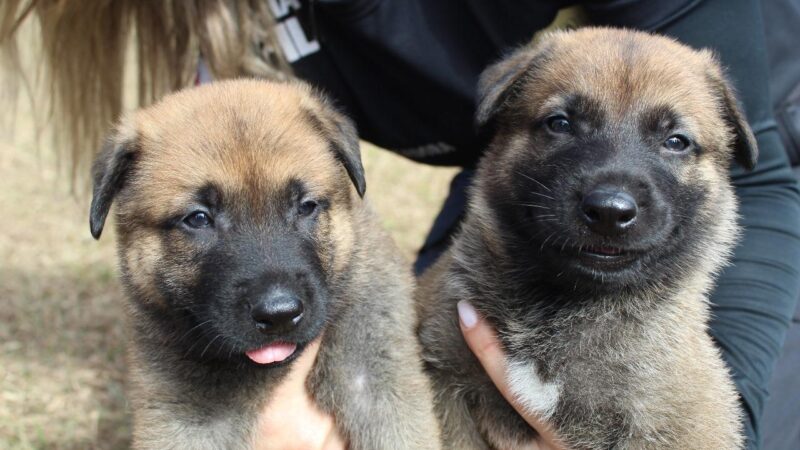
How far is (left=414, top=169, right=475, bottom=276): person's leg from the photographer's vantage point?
14.6 ft

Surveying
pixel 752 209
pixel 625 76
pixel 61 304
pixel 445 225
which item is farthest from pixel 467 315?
pixel 61 304

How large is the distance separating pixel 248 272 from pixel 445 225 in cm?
217

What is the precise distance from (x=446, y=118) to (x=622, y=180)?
5.34 feet

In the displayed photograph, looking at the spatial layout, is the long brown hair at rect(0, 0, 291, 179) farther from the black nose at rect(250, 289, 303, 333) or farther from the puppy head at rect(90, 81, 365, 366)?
the black nose at rect(250, 289, 303, 333)

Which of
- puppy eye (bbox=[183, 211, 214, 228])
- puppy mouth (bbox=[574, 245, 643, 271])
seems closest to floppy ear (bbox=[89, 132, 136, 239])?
puppy eye (bbox=[183, 211, 214, 228])

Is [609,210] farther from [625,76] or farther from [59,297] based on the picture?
[59,297]

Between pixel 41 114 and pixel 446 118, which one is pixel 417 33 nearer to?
pixel 446 118

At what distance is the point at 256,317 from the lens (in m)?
2.41

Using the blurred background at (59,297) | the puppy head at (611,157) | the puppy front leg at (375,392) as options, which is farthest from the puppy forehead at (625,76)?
the blurred background at (59,297)

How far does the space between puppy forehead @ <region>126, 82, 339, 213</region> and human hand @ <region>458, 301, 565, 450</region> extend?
2.25ft

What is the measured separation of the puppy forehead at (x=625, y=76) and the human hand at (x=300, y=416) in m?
1.21

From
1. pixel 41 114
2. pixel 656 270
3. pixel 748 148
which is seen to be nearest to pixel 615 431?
pixel 656 270

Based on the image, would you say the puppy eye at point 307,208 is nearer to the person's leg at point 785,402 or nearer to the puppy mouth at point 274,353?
the puppy mouth at point 274,353

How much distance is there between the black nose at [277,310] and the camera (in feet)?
7.80
